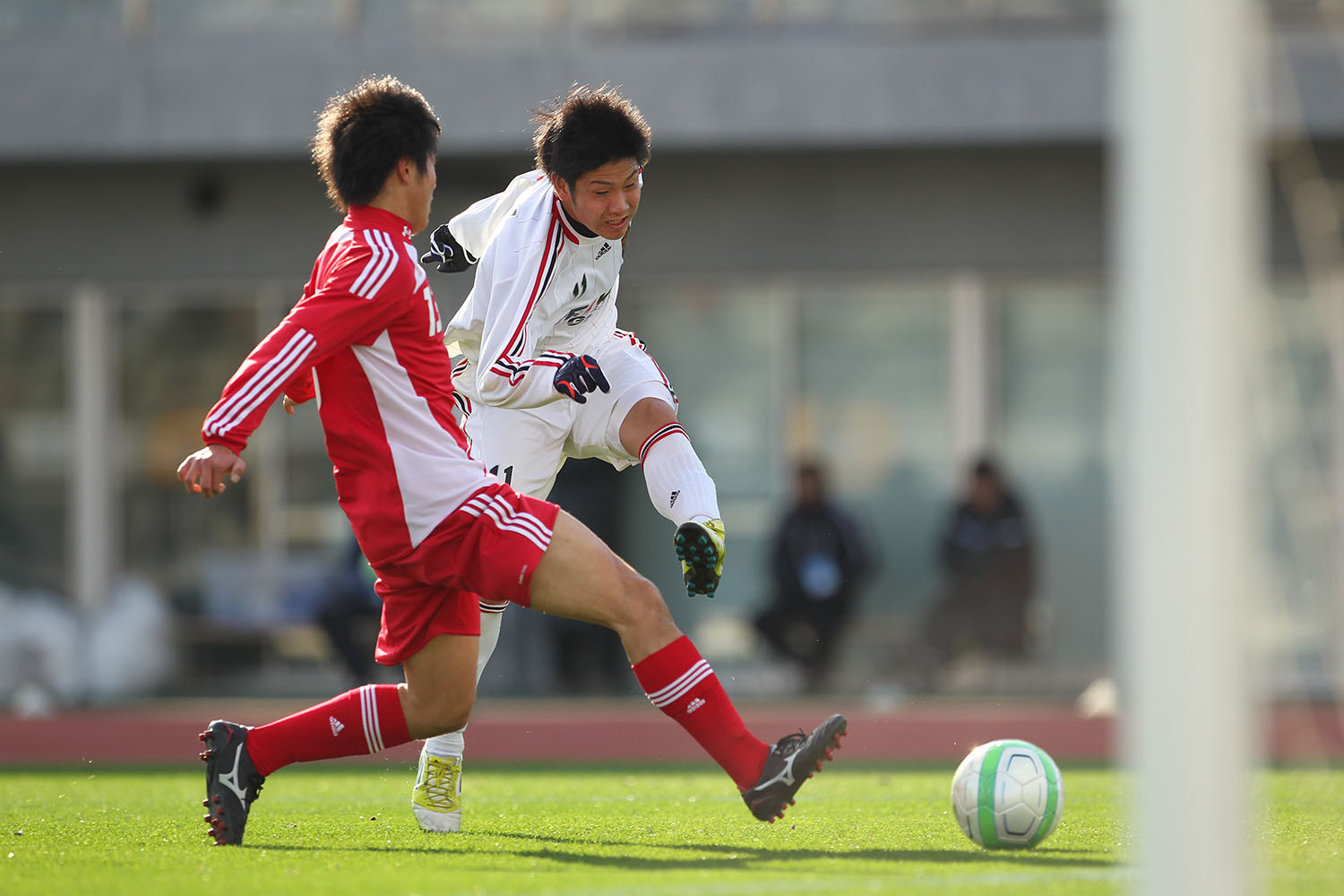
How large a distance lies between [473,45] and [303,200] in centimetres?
190

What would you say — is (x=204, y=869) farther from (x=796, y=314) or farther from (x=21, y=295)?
(x=21, y=295)

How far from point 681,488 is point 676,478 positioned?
0.17 feet

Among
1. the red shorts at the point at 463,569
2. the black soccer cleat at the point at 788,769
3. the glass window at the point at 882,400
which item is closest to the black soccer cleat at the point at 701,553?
the red shorts at the point at 463,569

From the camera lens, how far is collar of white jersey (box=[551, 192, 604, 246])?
4.82 metres

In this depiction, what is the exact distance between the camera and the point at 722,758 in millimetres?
4016

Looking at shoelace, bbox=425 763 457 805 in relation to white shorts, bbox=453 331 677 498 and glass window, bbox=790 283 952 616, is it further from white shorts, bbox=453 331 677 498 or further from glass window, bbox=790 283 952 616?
glass window, bbox=790 283 952 616

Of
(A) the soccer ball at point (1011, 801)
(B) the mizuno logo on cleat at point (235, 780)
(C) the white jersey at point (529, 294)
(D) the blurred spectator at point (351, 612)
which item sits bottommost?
(A) the soccer ball at point (1011, 801)

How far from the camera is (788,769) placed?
3.91 metres

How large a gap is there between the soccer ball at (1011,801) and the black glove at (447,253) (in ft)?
7.31

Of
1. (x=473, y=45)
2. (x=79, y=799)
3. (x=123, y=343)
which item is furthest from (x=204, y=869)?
(x=123, y=343)

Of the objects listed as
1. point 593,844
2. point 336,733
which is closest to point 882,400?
point 593,844

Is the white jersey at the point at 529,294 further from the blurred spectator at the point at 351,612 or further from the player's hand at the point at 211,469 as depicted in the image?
the blurred spectator at the point at 351,612

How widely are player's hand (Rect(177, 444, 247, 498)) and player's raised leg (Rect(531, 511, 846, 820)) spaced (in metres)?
0.76

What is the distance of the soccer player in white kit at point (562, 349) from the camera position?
459 centimetres
